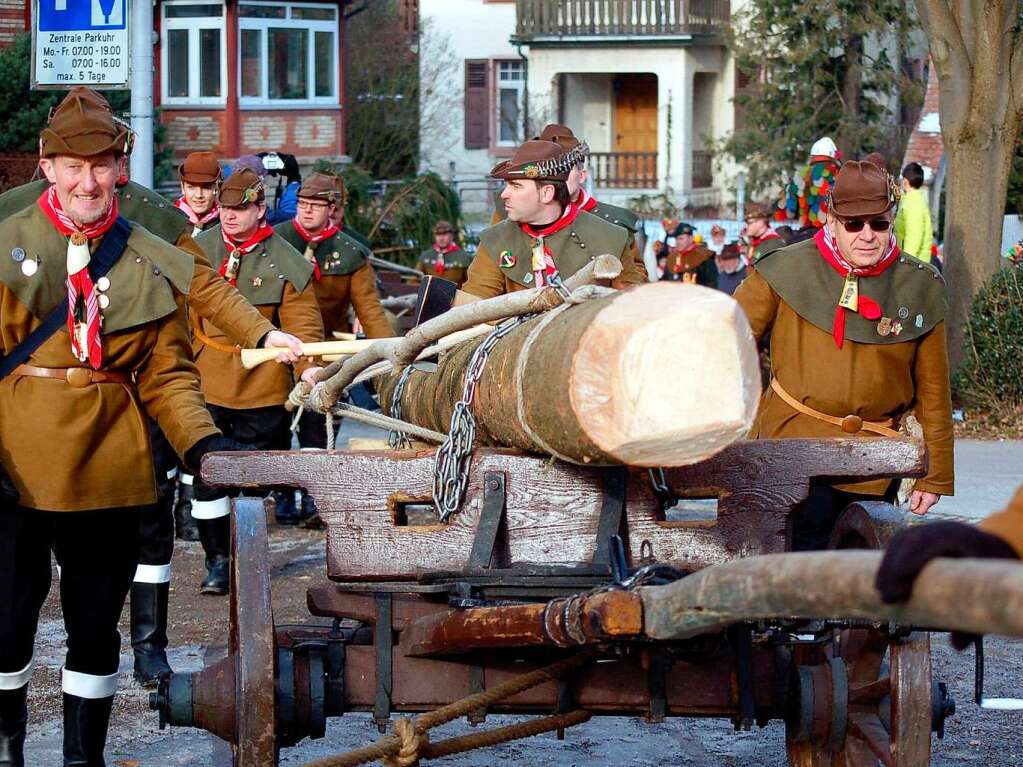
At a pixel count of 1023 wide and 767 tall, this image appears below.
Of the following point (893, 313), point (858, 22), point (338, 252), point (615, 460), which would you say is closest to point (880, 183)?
point (893, 313)

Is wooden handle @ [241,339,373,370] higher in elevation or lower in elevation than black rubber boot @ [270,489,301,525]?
higher

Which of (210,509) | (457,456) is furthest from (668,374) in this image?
(210,509)

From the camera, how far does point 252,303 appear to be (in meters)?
8.58

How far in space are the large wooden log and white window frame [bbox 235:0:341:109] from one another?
29.4 meters

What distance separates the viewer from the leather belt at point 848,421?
19.1 ft

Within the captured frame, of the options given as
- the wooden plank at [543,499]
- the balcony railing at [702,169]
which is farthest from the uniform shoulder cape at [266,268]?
the balcony railing at [702,169]

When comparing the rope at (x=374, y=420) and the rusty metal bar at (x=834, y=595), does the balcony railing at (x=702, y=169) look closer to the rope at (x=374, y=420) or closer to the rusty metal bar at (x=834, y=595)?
the rope at (x=374, y=420)

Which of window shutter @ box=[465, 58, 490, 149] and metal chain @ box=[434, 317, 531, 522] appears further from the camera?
window shutter @ box=[465, 58, 490, 149]

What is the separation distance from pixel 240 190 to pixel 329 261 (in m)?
1.34

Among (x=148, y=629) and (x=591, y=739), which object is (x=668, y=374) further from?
(x=148, y=629)

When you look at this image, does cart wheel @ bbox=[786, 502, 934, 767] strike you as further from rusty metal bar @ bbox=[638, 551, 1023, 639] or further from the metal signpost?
the metal signpost

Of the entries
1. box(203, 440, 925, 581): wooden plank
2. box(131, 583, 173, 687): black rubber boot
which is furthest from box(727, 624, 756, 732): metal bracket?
box(131, 583, 173, 687): black rubber boot

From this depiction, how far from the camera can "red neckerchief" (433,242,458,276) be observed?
17844 mm

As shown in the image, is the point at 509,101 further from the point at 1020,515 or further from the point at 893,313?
the point at 1020,515
